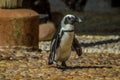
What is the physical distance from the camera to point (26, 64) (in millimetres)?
7750

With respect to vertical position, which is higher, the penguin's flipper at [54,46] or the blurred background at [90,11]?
the penguin's flipper at [54,46]

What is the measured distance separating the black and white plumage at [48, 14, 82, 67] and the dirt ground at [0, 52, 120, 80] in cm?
17

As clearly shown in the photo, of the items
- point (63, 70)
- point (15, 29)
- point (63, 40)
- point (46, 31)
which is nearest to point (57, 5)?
point (46, 31)

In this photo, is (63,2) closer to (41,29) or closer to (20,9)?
(41,29)

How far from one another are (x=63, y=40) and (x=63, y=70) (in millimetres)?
440

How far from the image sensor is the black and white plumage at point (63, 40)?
7.18 m

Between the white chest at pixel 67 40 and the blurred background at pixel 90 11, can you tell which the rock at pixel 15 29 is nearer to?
the white chest at pixel 67 40

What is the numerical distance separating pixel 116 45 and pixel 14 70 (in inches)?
169

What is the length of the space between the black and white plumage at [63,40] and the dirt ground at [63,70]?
17cm

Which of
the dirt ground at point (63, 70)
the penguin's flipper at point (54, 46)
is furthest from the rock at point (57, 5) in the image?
the penguin's flipper at point (54, 46)

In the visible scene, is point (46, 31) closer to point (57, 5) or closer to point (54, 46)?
point (54, 46)

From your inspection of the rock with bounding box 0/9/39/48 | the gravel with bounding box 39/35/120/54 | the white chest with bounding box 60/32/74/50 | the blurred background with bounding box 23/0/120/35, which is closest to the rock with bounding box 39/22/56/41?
the gravel with bounding box 39/35/120/54

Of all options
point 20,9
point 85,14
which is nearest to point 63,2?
point 85,14

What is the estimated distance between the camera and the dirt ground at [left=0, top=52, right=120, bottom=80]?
6.94 metres
